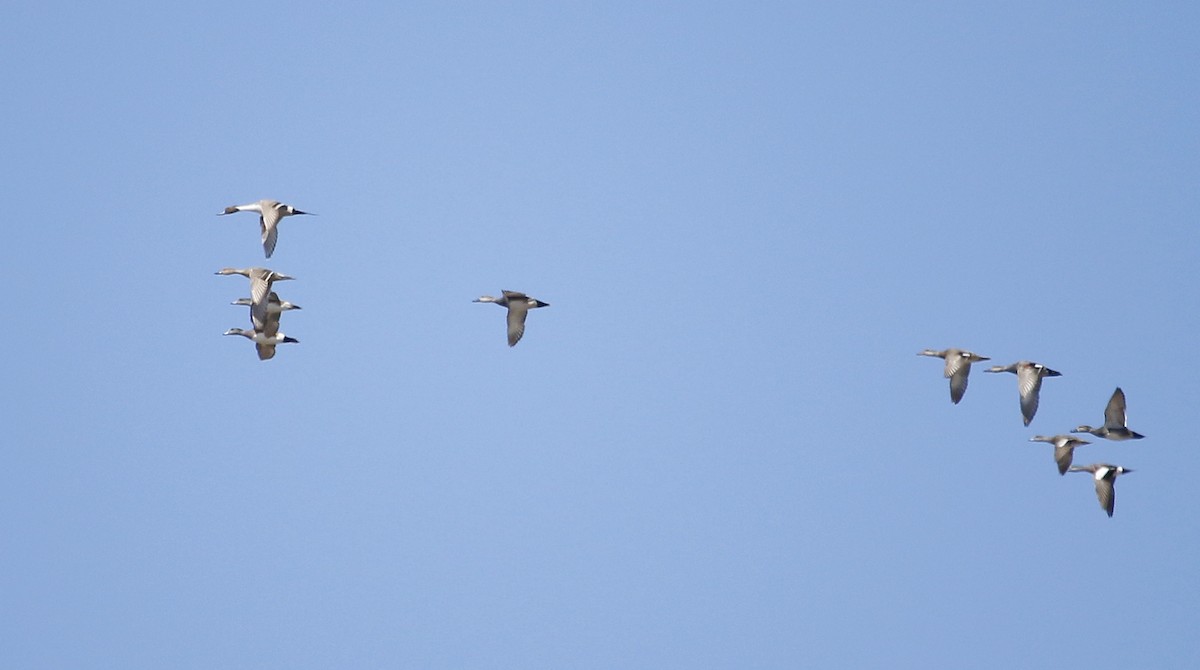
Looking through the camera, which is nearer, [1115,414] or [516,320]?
[1115,414]

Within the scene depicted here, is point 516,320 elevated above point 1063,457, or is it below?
above

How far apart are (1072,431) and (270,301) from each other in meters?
21.6

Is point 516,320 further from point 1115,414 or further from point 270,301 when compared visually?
point 1115,414

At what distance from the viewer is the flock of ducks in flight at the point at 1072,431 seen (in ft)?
182

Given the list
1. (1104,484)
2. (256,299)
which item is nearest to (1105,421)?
(1104,484)

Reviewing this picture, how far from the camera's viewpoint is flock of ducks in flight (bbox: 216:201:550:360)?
54.8 metres

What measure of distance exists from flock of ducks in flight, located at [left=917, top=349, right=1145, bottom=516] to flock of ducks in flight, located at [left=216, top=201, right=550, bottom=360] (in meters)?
11.1

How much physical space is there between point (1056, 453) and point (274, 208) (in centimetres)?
2126

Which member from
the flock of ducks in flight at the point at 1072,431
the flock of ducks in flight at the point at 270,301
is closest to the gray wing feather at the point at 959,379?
the flock of ducks in flight at the point at 1072,431

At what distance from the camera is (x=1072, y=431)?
5825 centimetres

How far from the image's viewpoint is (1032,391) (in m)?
57.2

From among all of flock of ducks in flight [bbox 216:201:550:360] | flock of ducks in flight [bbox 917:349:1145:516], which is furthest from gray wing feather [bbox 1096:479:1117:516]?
flock of ducks in flight [bbox 216:201:550:360]

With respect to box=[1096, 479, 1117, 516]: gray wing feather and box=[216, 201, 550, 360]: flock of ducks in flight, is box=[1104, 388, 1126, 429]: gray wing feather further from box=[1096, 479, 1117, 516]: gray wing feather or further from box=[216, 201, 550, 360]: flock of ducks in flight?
box=[216, 201, 550, 360]: flock of ducks in flight

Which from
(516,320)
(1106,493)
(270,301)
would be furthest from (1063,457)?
(270,301)
